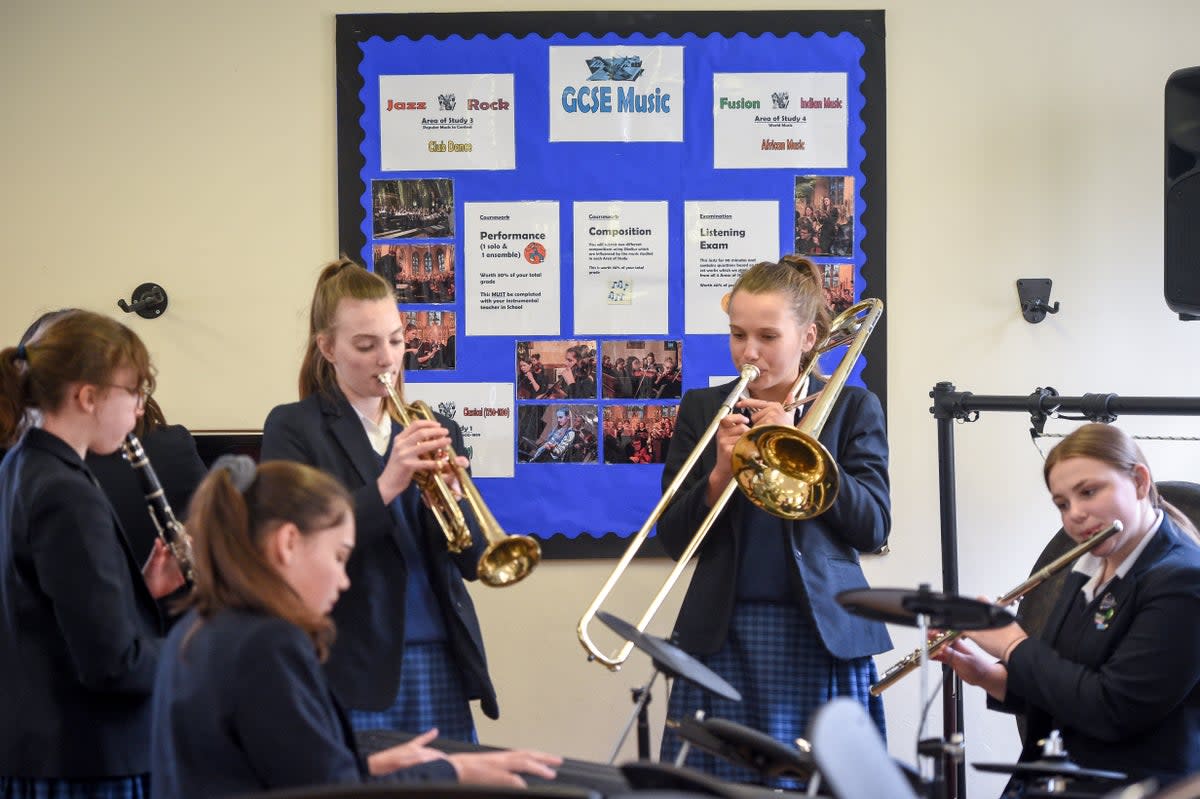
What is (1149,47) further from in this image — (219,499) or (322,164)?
(219,499)

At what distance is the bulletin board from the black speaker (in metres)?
0.81

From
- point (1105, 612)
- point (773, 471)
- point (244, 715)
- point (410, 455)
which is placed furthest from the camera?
point (773, 471)

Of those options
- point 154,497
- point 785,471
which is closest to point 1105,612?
point 785,471

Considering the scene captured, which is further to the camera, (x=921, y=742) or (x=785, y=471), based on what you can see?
(x=785, y=471)

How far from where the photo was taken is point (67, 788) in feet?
7.30

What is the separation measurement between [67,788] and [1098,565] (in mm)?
2051

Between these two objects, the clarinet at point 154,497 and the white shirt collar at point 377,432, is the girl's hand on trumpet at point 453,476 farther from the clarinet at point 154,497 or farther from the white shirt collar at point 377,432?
the clarinet at point 154,497

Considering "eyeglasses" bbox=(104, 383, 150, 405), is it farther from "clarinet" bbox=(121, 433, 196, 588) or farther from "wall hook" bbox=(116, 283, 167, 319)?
"wall hook" bbox=(116, 283, 167, 319)

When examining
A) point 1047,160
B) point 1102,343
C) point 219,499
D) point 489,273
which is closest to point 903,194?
point 1047,160

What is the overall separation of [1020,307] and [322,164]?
7.19ft

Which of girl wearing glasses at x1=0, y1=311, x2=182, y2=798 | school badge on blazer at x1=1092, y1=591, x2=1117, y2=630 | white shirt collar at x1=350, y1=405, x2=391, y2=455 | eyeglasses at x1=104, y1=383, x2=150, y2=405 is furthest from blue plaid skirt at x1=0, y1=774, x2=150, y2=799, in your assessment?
school badge on blazer at x1=1092, y1=591, x2=1117, y2=630

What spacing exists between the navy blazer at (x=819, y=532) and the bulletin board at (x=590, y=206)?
1.09 meters

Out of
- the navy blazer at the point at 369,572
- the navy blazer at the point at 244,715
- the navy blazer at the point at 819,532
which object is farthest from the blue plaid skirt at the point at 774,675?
the navy blazer at the point at 244,715

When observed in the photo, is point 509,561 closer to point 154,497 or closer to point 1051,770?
point 154,497
